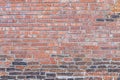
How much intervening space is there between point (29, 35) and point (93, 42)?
0.88 m

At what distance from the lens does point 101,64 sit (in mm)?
4043

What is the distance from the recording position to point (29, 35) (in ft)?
13.4

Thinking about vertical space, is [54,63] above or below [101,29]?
below

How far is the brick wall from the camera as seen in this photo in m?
4.04

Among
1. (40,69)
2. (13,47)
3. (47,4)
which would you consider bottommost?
(40,69)

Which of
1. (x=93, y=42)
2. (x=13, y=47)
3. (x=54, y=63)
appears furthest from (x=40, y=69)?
(x=93, y=42)

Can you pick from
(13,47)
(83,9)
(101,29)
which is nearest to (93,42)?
(101,29)

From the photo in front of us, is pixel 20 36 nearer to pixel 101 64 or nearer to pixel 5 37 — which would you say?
pixel 5 37

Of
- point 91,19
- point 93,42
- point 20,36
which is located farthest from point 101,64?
point 20,36

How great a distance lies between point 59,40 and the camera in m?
4.06

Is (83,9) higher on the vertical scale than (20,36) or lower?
higher

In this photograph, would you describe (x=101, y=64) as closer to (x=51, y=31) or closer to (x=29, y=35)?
(x=51, y=31)

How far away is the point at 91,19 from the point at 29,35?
0.88 meters

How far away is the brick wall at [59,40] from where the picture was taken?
4039 mm
